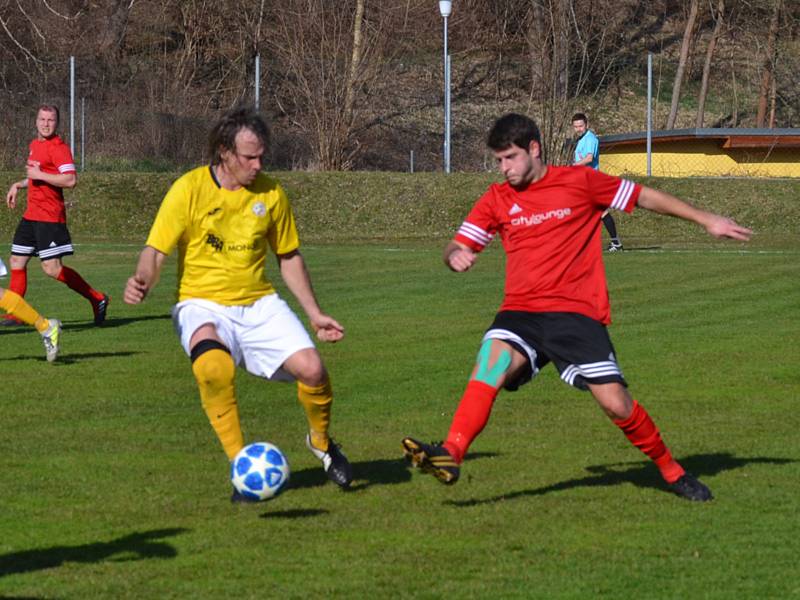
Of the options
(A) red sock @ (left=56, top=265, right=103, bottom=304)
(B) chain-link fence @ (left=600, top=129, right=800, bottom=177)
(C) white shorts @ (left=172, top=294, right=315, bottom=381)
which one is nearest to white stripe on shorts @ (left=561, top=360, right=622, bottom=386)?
(C) white shorts @ (left=172, top=294, right=315, bottom=381)

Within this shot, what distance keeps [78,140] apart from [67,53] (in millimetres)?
9482

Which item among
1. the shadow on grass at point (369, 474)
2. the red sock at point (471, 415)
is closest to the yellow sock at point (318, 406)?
the shadow on grass at point (369, 474)

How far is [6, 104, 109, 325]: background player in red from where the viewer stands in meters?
13.7

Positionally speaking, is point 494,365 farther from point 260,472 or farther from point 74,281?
point 74,281

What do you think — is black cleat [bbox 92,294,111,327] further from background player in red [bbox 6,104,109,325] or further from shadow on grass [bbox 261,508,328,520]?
shadow on grass [bbox 261,508,328,520]

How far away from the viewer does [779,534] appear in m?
Result: 6.11

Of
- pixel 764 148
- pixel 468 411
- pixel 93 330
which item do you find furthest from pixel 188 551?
pixel 764 148

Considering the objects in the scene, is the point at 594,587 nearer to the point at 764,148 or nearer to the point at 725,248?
the point at 725,248

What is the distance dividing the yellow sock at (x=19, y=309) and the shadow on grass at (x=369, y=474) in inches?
176

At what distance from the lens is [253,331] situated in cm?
674

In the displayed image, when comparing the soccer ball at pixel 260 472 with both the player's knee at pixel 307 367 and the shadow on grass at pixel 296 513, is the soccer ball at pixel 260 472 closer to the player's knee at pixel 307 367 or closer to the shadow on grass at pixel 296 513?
the shadow on grass at pixel 296 513

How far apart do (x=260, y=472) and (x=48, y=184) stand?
27.1 ft

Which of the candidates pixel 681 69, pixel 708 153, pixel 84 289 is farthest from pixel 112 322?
pixel 681 69

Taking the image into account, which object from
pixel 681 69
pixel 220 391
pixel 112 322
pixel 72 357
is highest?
pixel 681 69
